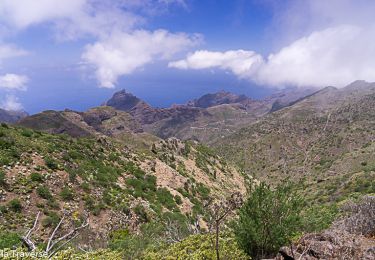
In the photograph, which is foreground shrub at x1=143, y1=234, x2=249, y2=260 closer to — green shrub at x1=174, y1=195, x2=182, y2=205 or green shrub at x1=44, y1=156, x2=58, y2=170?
green shrub at x1=44, y1=156, x2=58, y2=170

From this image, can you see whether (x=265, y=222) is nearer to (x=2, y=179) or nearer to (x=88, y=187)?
(x=2, y=179)

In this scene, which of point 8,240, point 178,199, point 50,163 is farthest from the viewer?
point 178,199

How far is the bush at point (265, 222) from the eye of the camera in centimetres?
1251

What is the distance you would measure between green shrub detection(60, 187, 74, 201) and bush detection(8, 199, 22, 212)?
3.56 metres

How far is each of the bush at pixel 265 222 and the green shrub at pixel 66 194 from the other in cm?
1719

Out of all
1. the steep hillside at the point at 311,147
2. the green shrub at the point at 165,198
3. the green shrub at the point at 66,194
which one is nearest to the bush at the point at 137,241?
the green shrub at the point at 66,194

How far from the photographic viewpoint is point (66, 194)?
27.4 metres

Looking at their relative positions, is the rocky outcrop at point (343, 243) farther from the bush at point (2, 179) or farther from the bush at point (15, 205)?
the bush at point (2, 179)

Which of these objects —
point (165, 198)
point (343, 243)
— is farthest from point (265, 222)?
point (165, 198)

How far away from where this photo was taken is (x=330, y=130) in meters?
140

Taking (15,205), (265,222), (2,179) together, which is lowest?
(15,205)

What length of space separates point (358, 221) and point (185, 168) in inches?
1493

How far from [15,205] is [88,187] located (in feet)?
22.3

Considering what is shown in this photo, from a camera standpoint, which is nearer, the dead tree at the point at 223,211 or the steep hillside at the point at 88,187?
the dead tree at the point at 223,211
